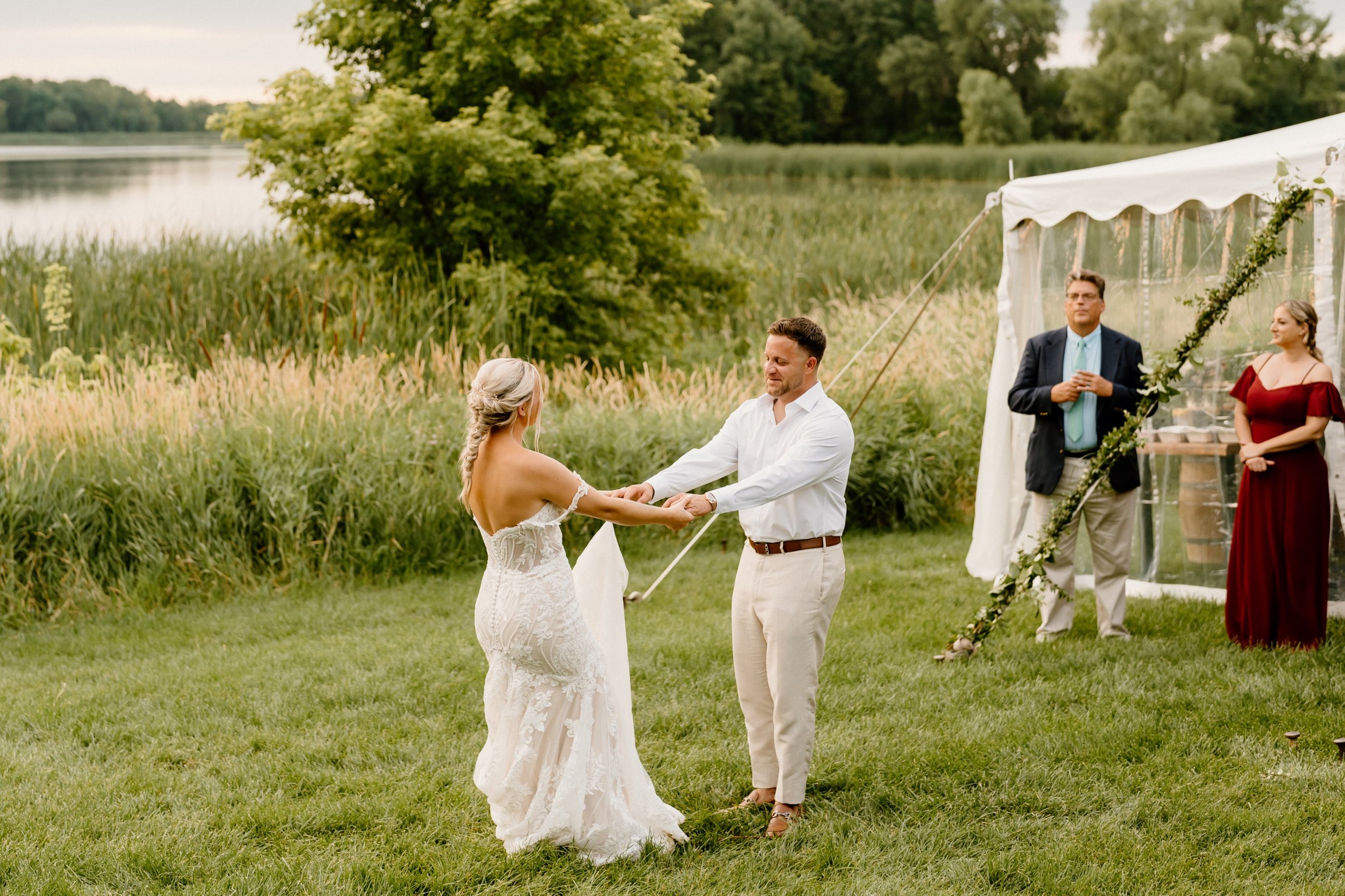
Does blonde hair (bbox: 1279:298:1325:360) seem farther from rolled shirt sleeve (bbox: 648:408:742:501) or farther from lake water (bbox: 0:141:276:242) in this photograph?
lake water (bbox: 0:141:276:242)

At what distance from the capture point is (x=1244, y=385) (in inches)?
268

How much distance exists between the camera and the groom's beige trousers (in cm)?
445

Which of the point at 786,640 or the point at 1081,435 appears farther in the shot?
the point at 1081,435

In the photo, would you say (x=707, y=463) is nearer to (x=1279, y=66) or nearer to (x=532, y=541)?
(x=532, y=541)

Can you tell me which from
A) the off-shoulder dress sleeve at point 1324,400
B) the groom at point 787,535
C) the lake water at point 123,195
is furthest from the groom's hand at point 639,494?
the lake water at point 123,195

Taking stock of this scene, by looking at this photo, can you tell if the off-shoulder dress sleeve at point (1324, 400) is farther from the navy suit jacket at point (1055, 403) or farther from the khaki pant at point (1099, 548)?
the khaki pant at point (1099, 548)

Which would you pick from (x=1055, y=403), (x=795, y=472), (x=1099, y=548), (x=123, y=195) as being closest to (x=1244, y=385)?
(x=1055, y=403)

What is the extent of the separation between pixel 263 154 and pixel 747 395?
18.9ft

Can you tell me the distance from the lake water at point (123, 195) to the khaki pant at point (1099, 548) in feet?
30.6

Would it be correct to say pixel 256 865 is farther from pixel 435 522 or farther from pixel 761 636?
pixel 435 522

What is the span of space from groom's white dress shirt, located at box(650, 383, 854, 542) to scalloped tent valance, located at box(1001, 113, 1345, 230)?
360 centimetres

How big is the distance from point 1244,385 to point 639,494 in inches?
159

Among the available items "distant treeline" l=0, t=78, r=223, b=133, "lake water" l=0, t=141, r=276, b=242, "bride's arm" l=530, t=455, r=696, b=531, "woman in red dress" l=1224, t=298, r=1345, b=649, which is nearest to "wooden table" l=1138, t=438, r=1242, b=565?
"woman in red dress" l=1224, t=298, r=1345, b=649

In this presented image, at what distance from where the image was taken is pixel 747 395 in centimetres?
1154
